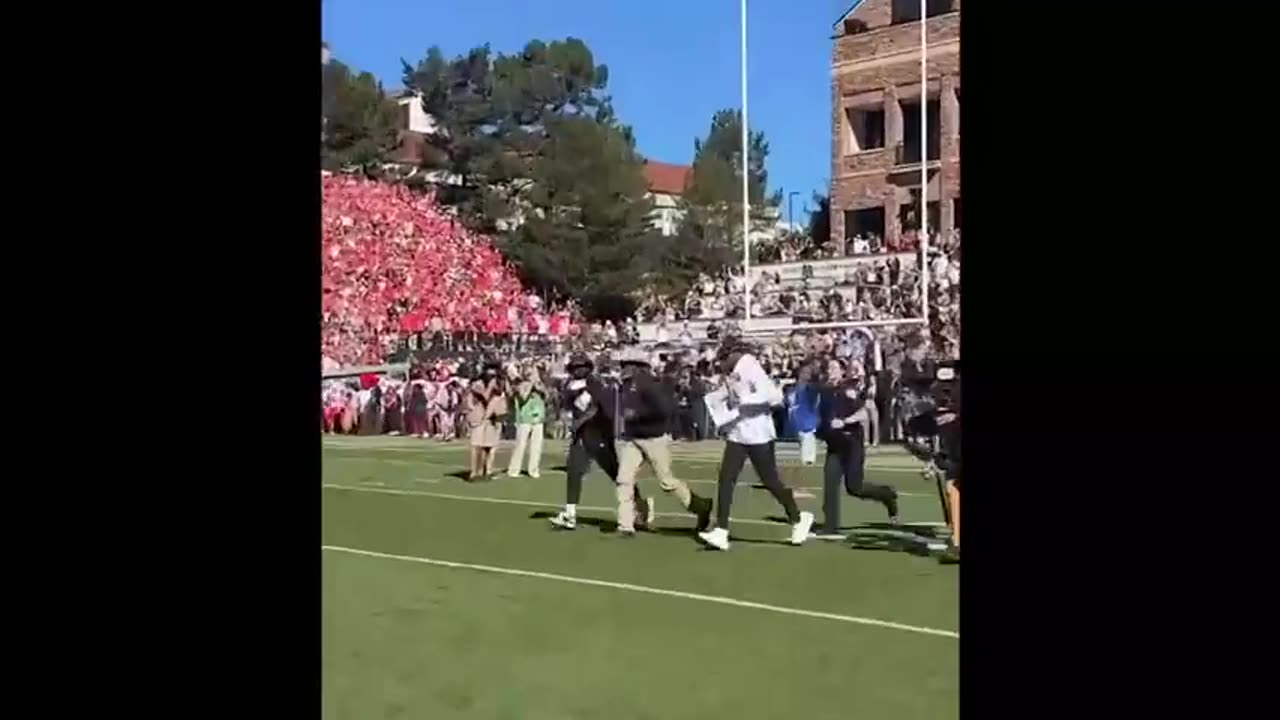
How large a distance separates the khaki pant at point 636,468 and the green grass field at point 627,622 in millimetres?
284

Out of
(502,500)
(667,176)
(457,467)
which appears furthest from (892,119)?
(667,176)

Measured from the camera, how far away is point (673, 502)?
40.3 ft

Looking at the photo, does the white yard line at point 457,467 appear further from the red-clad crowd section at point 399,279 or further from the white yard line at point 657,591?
the red-clad crowd section at point 399,279

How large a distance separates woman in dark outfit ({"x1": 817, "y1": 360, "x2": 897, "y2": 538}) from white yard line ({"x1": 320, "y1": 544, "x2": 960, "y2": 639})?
7.25 ft

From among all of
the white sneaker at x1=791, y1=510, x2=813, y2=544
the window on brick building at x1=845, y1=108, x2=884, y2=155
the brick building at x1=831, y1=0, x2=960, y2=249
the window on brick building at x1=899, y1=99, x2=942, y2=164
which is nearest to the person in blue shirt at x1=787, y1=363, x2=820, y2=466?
the white sneaker at x1=791, y1=510, x2=813, y2=544

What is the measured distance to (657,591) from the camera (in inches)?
291

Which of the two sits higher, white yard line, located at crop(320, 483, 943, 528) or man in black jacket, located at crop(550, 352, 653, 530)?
man in black jacket, located at crop(550, 352, 653, 530)

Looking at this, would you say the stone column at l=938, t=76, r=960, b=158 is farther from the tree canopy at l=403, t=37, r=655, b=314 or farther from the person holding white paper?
the person holding white paper

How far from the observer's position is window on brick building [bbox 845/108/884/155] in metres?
26.4

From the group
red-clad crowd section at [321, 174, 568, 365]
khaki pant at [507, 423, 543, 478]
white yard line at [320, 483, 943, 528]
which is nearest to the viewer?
white yard line at [320, 483, 943, 528]
